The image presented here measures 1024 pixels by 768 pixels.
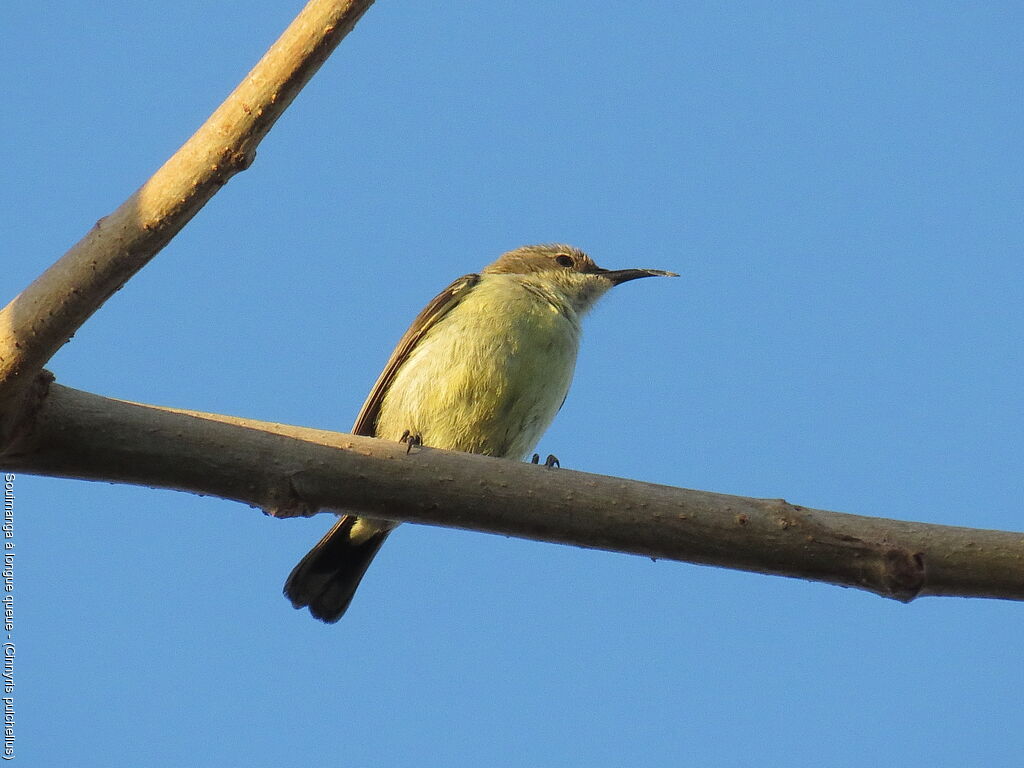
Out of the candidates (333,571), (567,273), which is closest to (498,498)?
(333,571)

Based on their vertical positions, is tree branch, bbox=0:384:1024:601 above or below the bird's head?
below

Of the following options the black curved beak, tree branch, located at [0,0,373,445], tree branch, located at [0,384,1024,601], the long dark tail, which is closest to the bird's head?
the black curved beak

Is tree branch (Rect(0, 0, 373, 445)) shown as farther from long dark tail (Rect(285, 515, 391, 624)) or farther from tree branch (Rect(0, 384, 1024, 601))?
long dark tail (Rect(285, 515, 391, 624))

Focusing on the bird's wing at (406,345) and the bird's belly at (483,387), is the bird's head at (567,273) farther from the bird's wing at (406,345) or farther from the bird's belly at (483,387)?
the bird's belly at (483,387)

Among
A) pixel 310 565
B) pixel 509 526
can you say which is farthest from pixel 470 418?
pixel 509 526

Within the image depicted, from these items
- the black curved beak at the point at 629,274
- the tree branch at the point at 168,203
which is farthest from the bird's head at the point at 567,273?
the tree branch at the point at 168,203

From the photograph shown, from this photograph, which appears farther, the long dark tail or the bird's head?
the bird's head
